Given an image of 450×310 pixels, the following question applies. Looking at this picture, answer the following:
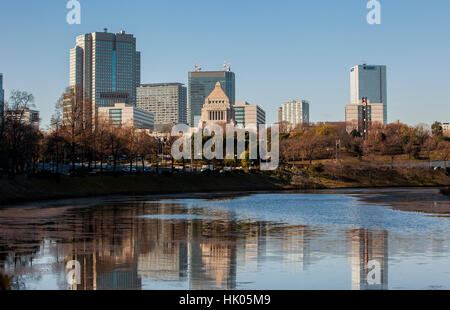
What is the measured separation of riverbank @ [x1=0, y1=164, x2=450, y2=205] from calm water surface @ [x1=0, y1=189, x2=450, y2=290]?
20.5 meters

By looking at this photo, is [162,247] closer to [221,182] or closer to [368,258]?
[368,258]

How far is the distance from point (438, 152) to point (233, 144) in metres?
46.2

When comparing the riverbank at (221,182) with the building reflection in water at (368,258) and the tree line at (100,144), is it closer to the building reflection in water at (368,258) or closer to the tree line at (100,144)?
the tree line at (100,144)

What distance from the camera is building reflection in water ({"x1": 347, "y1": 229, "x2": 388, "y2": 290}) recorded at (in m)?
17.5

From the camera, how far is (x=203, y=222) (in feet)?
122

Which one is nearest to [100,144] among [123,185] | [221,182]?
[123,185]

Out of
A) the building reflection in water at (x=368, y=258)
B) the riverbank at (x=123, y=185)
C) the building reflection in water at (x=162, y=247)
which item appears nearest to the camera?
the building reflection in water at (x=368, y=258)

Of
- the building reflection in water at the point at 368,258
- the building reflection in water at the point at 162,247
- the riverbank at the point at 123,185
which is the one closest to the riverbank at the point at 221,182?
the riverbank at the point at 123,185

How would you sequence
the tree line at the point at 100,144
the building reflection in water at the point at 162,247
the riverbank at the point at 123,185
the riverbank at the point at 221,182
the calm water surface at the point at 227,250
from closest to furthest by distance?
1. the calm water surface at the point at 227,250
2. the building reflection in water at the point at 162,247
3. the riverbank at the point at 123,185
4. the riverbank at the point at 221,182
5. the tree line at the point at 100,144

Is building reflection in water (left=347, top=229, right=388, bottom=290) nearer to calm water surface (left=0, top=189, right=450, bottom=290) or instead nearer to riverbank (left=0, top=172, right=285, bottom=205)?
calm water surface (left=0, top=189, right=450, bottom=290)

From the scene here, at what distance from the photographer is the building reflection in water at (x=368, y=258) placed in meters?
17.5

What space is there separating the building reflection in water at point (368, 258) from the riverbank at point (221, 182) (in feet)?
117
